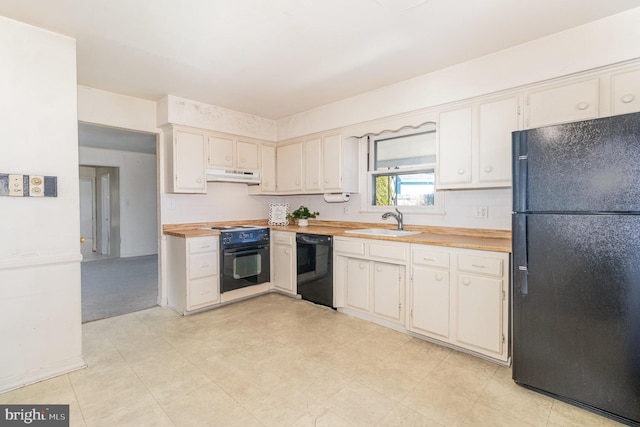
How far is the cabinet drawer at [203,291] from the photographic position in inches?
135

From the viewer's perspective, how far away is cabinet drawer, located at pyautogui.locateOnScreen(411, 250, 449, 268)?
2.58 metres

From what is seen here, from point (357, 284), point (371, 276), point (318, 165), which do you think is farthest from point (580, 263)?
point (318, 165)

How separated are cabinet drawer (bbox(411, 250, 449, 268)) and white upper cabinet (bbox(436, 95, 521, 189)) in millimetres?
675

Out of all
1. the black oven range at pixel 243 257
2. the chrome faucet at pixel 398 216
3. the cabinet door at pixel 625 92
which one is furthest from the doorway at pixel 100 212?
the cabinet door at pixel 625 92

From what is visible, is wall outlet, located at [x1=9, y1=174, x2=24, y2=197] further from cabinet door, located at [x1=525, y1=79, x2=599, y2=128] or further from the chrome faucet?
cabinet door, located at [x1=525, y1=79, x2=599, y2=128]

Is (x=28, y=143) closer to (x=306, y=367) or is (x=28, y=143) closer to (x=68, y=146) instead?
(x=68, y=146)

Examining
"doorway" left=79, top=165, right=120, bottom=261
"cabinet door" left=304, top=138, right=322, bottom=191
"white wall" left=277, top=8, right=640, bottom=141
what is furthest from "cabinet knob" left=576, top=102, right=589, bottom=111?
"doorway" left=79, top=165, right=120, bottom=261

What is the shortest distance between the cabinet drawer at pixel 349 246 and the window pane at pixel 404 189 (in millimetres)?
805

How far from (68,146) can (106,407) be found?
6.12 ft

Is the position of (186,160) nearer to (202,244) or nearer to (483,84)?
(202,244)

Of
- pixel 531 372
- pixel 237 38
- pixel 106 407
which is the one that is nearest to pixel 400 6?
pixel 237 38

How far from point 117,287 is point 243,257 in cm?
228

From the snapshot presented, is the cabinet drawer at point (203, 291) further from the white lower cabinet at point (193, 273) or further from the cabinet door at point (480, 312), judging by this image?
the cabinet door at point (480, 312)

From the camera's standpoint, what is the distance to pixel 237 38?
92.1 inches
